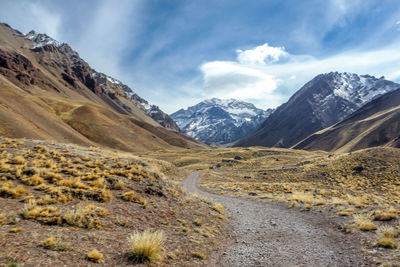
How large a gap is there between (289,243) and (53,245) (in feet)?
32.4

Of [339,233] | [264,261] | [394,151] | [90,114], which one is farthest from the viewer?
[90,114]

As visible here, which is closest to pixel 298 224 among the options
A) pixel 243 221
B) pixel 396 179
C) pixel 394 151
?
pixel 243 221

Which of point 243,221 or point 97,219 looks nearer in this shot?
point 97,219

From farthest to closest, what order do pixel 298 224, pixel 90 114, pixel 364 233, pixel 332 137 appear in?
pixel 332 137
pixel 90 114
pixel 298 224
pixel 364 233

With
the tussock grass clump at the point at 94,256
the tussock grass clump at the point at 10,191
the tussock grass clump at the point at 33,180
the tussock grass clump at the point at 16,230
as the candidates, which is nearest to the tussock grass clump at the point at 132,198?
the tussock grass clump at the point at 33,180

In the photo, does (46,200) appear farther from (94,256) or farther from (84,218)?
(94,256)

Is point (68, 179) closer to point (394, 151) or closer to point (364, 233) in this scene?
point (364, 233)

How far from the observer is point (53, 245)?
606 cm

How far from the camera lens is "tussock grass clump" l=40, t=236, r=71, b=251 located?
6.00 metres

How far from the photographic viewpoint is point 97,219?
8383 millimetres

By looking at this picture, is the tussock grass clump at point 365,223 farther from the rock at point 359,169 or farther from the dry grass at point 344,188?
the rock at point 359,169

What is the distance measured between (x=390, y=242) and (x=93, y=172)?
1626cm

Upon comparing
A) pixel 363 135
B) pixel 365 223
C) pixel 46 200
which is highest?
pixel 363 135

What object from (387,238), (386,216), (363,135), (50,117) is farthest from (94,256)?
(363,135)
